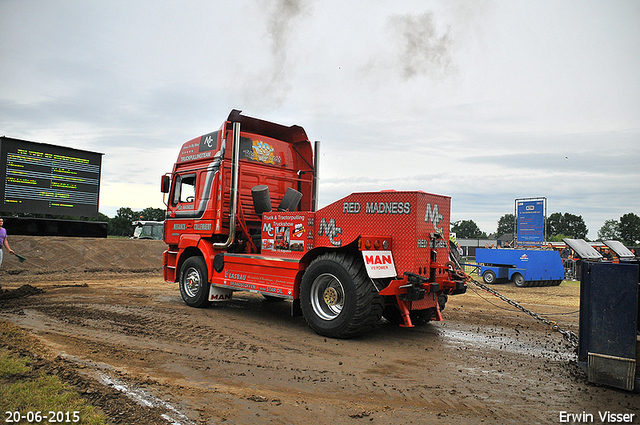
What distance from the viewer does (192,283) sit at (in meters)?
9.18

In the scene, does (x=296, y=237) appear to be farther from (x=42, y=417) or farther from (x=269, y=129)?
(x=42, y=417)

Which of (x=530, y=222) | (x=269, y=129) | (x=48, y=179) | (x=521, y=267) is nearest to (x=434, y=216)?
(x=269, y=129)

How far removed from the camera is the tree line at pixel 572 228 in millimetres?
60469

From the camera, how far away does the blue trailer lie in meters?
15.9

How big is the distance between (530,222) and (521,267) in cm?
637

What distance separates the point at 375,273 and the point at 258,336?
2.10m

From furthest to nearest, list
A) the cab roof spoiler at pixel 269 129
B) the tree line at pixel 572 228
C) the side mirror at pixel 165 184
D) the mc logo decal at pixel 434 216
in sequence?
1. the tree line at pixel 572 228
2. the side mirror at pixel 165 184
3. the cab roof spoiler at pixel 269 129
4. the mc logo decal at pixel 434 216

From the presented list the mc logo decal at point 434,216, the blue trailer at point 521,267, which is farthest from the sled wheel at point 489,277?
the mc logo decal at point 434,216

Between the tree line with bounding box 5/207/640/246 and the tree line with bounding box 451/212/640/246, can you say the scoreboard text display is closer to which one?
the tree line with bounding box 451/212/640/246

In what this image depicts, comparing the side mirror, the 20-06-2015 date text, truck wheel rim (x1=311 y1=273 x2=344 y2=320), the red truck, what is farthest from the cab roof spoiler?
the 20-06-2015 date text

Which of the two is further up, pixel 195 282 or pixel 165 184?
pixel 165 184

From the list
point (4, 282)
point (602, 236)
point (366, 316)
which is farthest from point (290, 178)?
point (602, 236)

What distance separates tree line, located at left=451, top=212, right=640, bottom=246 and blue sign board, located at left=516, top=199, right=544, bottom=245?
18942mm

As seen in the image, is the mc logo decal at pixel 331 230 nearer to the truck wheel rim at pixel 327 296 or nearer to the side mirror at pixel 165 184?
the truck wheel rim at pixel 327 296
